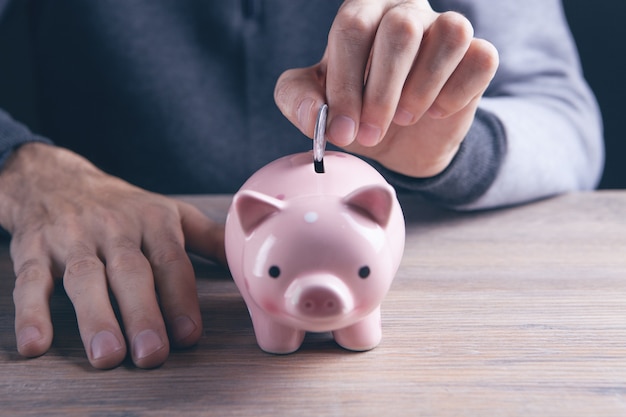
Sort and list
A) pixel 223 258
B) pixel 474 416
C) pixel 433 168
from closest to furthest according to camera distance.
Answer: pixel 474 416 < pixel 223 258 < pixel 433 168

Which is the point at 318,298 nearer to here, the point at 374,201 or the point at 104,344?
the point at 374,201

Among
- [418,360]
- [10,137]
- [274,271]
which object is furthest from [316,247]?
[10,137]

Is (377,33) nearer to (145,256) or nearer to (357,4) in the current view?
(357,4)

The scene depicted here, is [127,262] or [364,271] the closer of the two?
[364,271]

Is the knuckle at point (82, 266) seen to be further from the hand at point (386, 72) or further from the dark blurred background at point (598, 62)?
the dark blurred background at point (598, 62)

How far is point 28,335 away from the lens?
548 mm

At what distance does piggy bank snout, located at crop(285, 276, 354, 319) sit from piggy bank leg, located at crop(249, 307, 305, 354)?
74 mm

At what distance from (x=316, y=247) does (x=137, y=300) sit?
0.20m

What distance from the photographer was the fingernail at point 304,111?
0.60m

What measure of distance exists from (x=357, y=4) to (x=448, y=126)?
8.6 inches

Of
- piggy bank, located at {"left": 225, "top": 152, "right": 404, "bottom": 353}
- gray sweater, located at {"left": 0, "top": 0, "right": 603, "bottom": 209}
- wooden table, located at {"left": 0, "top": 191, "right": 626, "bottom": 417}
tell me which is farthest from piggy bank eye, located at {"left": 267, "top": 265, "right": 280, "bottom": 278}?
gray sweater, located at {"left": 0, "top": 0, "right": 603, "bottom": 209}

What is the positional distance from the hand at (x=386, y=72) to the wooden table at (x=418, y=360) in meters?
0.20

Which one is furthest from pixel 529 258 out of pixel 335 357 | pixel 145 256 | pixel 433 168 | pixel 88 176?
pixel 88 176

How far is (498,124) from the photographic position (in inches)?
37.1
